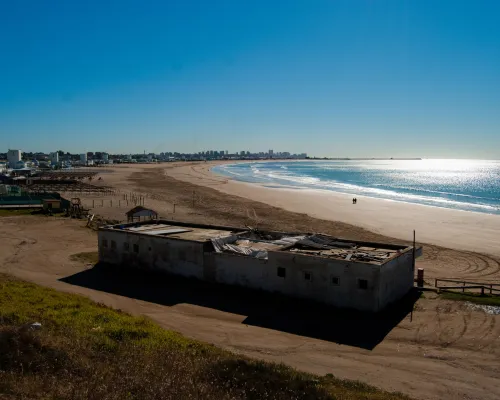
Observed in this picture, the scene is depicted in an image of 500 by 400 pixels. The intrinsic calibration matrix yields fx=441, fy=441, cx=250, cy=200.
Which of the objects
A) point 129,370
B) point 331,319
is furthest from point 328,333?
point 129,370

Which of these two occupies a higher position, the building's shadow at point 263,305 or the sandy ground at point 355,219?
the sandy ground at point 355,219

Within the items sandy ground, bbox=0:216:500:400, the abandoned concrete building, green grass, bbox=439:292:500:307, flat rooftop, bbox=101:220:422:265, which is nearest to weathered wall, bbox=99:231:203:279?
the abandoned concrete building

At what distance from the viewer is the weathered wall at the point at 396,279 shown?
18.5 m

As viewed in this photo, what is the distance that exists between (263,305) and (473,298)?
31.1ft

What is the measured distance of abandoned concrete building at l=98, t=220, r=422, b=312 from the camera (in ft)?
61.2

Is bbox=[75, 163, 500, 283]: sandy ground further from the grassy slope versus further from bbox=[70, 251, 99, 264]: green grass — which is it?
the grassy slope

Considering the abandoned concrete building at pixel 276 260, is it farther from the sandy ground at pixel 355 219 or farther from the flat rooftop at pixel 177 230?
the sandy ground at pixel 355 219

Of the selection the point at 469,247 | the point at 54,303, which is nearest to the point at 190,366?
the point at 54,303

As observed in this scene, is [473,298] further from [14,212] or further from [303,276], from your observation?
[14,212]

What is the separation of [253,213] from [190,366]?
36.8 meters

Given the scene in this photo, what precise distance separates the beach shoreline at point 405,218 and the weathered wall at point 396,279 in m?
13.6

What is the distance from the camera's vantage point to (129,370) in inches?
414

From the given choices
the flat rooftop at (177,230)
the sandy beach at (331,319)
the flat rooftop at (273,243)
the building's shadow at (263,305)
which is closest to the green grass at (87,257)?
the sandy beach at (331,319)

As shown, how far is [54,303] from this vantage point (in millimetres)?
17484
